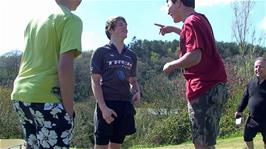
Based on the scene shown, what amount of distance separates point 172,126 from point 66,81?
18.8m

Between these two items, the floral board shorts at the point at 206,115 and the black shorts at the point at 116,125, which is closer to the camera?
the floral board shorts at the point at 206,115

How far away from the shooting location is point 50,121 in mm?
3248

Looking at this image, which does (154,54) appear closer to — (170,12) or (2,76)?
(2,76)

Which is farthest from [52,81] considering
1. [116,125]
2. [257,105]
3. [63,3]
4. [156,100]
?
[156,100]

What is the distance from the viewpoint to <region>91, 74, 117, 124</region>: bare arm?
4.79 m

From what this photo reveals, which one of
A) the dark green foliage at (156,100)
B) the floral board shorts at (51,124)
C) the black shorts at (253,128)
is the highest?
the floral board shorts at (51,124)

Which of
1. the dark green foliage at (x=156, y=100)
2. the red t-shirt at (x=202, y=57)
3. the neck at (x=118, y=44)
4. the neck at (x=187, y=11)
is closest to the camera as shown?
the red t-shirt at (x=202, y=57)

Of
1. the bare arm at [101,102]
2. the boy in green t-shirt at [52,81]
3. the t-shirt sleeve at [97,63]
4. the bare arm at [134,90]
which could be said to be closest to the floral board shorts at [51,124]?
the boy in green t-shirt at [52,81]

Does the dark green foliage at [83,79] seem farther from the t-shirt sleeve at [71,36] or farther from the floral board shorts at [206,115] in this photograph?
the t-shirt sleeve at [71,36]

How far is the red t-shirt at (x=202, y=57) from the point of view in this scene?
3.93 meters

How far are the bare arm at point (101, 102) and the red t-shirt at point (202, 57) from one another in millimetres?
982

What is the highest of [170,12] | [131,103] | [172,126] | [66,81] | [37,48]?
[170,12]

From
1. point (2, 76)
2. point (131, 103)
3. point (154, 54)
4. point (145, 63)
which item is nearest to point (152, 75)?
point (145, 63)

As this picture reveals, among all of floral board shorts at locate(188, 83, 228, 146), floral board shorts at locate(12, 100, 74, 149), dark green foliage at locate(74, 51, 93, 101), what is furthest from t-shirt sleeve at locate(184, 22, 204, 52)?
dark green foliage at locate(74, 51, 93, 101)
